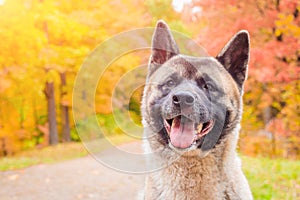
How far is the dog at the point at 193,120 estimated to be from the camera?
11.0ft

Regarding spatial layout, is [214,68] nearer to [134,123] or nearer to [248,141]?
[134,123]

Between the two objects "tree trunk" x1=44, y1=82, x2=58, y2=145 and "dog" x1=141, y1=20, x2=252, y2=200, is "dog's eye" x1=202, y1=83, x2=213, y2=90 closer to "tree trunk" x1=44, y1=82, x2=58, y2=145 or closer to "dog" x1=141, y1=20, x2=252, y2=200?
"dog" x1=141, y1=20, x2=252, y2=200

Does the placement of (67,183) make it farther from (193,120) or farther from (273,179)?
(193,120)

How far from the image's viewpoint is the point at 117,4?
16609mm

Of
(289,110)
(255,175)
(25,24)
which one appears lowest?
(255,175)

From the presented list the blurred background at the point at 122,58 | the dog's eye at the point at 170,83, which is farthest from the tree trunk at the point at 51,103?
the dog's eye at the point at 170,83

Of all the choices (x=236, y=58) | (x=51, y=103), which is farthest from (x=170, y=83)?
(x=51, y=103)

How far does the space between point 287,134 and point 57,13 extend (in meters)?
8.10

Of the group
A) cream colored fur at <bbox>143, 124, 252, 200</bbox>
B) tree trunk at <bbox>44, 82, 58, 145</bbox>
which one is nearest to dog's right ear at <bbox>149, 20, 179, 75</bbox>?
cream colored fur at <bbox>143, 124, 252, 200</bbox>

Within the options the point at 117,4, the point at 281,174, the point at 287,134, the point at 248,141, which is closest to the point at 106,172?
the point at 248,141

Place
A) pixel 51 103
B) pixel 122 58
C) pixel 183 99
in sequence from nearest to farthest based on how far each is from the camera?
pixel 183 99 < pixel 122 58 < pixel 51 103

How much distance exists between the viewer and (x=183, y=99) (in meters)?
3.26

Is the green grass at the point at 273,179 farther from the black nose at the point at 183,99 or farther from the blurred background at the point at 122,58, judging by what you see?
the black nose at the point at 183,99

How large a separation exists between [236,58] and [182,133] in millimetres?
783
